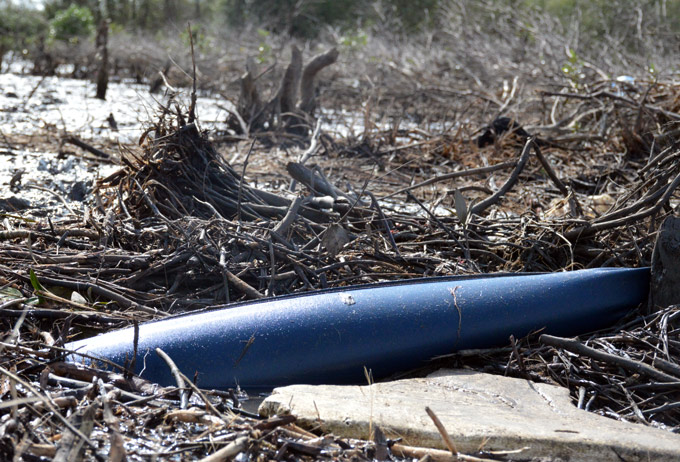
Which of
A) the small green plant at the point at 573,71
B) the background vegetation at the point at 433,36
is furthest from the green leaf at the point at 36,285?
the small green plant at the point at 573,71

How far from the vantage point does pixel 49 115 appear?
8.43 meters

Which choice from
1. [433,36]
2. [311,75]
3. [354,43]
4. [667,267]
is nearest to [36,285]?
[667,267]

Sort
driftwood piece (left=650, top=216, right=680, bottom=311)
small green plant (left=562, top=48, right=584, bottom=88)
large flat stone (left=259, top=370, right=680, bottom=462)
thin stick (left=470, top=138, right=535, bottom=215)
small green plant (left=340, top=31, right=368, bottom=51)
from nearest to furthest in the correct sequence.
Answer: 1. large flat stone (left=259, top=370, right=680, bottom=462)
2. driftwood piece (left=650, top=216, right=680, bottom=311)
3. thin stick (left=470, top=138, right=535, bottom=215)
4. small green plant (left=562, top=48, right=584, bottom=88)
5. small green plant (left=340, top=31, right=368, bottom=51)

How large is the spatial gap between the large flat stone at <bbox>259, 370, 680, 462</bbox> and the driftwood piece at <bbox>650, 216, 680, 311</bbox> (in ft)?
2.71

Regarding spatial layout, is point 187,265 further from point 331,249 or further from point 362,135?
point 362,135

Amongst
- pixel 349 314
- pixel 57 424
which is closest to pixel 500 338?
pixel 349 314

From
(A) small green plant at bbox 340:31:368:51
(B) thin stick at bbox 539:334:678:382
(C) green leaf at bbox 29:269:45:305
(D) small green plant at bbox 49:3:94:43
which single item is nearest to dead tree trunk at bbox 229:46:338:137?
(C) green leaf at bbox 29:269:45:305

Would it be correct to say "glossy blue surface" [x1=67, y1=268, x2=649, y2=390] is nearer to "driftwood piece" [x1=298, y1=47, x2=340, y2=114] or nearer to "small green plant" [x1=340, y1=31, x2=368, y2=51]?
"driftwood piece" [x1=298, y1=47, x2=340, y2=114]

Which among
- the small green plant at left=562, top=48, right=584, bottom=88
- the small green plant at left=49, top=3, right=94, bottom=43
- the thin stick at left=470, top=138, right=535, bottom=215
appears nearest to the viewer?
the thin stick at left=470, top=138, right=535, bottom=215

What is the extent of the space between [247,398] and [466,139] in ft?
15.4

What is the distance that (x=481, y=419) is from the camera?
2.09m

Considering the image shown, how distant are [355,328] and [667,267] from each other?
1.39m

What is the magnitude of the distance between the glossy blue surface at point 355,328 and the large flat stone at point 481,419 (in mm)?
229

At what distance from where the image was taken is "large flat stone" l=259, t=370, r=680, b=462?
77.1 inches
